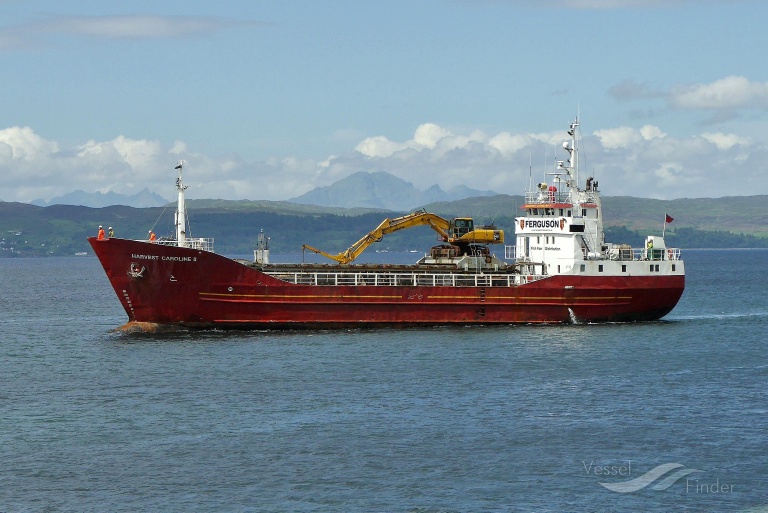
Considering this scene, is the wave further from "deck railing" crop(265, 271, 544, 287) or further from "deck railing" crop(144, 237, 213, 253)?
"deck railing" crop(144, 237, 213, 253)

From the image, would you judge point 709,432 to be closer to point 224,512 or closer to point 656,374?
point 656,374

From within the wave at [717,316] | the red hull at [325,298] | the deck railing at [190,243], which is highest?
the deck railing at [190,243]

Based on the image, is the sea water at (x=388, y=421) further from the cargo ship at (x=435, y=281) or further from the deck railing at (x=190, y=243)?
the deck railing at (x=190, y=243)

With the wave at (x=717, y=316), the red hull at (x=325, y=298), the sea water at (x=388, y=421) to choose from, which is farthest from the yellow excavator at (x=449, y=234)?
the wave at (x=717, y=316)

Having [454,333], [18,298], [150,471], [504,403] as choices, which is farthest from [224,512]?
[18,298]

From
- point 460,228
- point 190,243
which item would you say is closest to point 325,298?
point 190,243

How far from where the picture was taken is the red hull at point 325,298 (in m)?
59.2

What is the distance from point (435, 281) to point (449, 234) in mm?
6269

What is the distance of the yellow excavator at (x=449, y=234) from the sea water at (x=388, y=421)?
24.4ft

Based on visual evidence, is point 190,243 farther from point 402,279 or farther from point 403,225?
point 403,225

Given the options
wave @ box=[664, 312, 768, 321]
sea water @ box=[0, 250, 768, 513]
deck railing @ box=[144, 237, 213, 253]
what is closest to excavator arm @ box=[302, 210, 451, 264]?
sea water @ box=[0, 250, 768, 513]

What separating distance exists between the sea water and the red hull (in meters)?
1.24

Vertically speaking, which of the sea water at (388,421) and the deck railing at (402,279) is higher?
the deck railing at (402,279)

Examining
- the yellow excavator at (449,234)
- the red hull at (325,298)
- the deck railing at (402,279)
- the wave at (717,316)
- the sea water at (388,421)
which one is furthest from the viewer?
the wave at (717,316)
